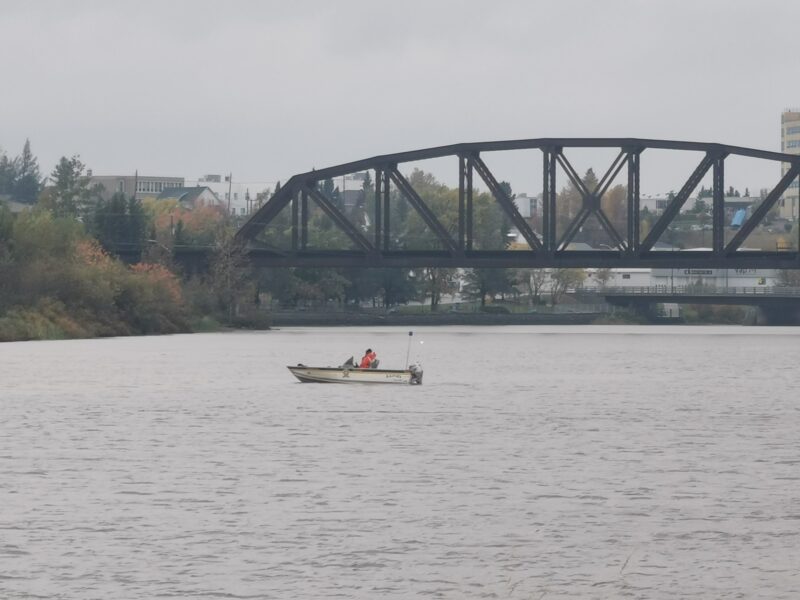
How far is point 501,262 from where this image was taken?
6112 inches

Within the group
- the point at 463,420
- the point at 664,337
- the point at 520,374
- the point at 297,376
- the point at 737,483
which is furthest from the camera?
the point at 664,337

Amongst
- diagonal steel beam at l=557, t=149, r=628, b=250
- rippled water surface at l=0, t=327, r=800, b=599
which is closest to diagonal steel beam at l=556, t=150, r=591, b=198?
diagonal steel beam at l=557, t=149, r=628, b=250

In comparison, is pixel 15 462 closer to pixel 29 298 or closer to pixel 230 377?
pixel 230 377

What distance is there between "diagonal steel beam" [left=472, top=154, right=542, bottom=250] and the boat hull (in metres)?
66.1

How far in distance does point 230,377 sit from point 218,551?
191 ft

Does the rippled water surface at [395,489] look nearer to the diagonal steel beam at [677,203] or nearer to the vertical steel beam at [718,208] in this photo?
the diagonal steel beam at [677,203]

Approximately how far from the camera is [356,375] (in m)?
83.1

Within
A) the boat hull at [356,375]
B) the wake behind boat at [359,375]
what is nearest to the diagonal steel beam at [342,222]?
the boat hull at [356,375]

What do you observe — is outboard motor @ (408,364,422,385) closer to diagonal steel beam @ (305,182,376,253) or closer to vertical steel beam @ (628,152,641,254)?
diagonal steel beam @ (305,182,376,253)

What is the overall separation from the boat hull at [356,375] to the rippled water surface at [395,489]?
1200 mm

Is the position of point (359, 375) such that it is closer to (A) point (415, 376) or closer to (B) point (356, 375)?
(B) point (356, 375)

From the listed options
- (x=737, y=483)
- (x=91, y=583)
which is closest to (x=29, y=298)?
(x=737, y=483)

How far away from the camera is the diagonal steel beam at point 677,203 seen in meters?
151

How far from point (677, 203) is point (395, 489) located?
109209 millimetres
